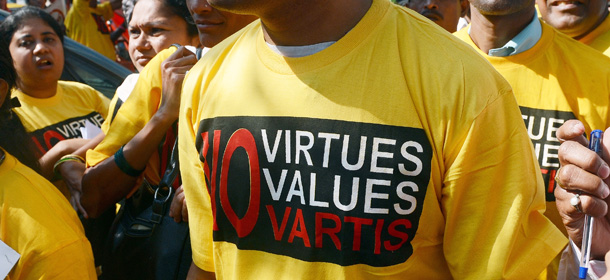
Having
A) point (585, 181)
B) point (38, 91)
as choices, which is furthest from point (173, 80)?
point (38, 91)

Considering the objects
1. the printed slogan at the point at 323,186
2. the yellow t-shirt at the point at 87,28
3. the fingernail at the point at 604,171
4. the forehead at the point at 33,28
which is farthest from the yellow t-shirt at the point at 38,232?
the yellow t-shirt at the point at 87,28

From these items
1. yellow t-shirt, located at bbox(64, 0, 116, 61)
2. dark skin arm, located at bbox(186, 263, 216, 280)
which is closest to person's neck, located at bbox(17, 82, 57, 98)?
dark skin arm, located at bbox(186, 263, 216, 280)

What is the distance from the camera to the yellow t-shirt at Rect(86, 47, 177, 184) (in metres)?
2.84

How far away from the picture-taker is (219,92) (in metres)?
1.83

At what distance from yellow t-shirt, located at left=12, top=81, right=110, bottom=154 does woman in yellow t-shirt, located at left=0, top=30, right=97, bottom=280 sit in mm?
1469

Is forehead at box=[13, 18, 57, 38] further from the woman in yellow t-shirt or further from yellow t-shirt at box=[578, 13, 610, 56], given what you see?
yellow t-shirt at box=[578, 13, 610, 56]

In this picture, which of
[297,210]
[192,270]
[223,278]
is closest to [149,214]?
[192,270]

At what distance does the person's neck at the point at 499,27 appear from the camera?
2.66 meters

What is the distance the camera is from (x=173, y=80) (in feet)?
8.77

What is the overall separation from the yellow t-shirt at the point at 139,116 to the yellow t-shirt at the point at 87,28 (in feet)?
18.4

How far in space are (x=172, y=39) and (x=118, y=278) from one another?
1.17 m

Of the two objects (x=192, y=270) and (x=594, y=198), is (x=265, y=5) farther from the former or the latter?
(x=594, y=198)

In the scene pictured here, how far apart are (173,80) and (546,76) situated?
1.38 m

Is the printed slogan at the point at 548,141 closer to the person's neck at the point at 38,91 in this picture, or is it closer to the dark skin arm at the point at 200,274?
the dark skin arm at the point at 200,274
